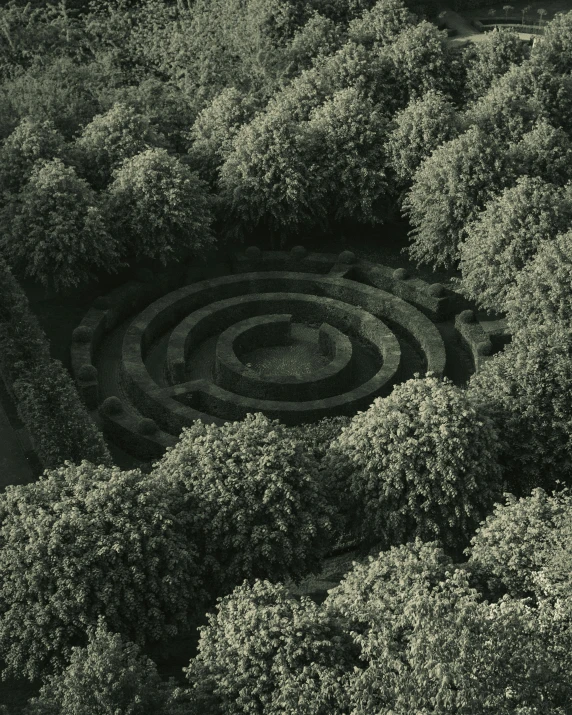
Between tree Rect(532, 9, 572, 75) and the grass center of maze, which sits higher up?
tree Rect(532, 9, 572, 75)

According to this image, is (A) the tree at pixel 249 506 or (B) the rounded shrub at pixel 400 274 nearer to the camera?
(A) the tree at pixel 249 506

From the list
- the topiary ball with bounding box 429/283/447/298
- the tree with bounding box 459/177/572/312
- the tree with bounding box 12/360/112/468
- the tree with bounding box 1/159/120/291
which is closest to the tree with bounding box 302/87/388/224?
the topiary ball with bounding box 429/283/447/298

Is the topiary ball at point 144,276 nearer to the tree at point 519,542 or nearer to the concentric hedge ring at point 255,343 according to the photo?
the concentric hedge ring at point 255,343

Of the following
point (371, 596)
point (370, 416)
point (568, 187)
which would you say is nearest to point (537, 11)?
point (568, 187)

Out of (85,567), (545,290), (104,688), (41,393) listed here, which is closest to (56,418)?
(41,393)

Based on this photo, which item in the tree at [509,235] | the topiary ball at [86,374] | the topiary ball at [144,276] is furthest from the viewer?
the topiary ball at [144,276]

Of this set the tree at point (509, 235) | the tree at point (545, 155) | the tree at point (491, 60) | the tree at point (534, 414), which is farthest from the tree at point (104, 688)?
the tree at point (491, 60)

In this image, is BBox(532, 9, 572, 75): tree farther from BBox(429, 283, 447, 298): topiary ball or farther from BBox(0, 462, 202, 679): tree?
BBox(0, 462, 202, 679): tree

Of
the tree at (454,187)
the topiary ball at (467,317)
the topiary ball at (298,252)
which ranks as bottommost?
the topiary ball at (467,317)
